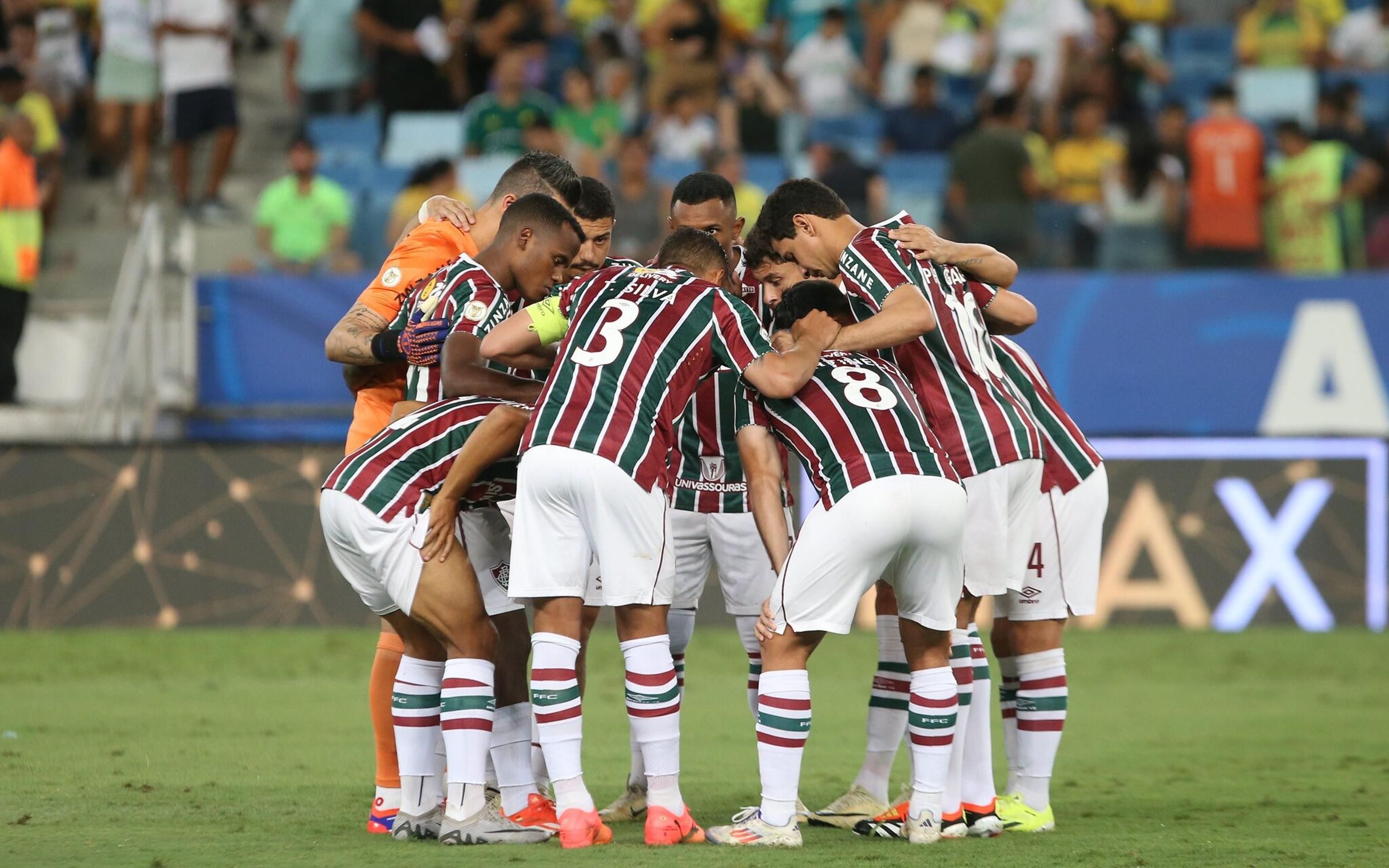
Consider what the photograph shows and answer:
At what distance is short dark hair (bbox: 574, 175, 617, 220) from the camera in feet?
19.6

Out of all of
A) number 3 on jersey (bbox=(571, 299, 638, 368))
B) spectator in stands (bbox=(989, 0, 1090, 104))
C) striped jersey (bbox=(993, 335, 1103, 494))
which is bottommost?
striped jersey (bbox=(993, 335, 1103, 494))

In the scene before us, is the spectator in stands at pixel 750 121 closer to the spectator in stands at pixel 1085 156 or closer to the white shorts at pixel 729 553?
the spectator in stands at pixel 1085 156

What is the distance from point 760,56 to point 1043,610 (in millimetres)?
10243

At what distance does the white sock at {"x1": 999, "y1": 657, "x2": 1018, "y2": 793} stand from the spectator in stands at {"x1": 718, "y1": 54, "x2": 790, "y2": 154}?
8594mm

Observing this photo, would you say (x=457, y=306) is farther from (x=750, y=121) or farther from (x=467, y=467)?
(x=750, y=121)

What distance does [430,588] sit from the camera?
522 cm

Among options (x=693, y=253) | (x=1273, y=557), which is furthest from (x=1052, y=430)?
(x=1273, y=557)

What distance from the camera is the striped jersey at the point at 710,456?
19.6ft

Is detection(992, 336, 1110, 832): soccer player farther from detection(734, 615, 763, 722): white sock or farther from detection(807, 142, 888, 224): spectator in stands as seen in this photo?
detection(807, 142, 888, 224): spectator in stands

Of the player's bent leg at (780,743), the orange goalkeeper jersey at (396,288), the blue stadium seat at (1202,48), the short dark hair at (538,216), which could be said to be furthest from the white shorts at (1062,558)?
the blue stadium seat at (1202,48)

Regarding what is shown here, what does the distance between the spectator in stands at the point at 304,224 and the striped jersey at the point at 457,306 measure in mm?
6472

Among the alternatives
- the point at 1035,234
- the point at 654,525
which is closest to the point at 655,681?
the point at 654,525

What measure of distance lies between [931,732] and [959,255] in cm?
167

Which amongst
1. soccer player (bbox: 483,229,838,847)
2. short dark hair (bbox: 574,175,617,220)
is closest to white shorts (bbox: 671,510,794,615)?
soccer player (bbox: 483,229,838,847)
